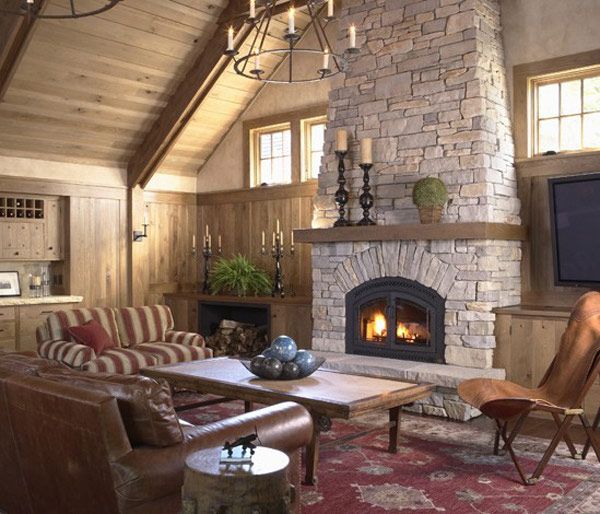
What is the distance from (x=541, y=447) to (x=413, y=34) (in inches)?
146

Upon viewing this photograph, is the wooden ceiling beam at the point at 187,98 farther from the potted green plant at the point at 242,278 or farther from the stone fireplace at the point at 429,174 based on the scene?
the potted green plant at the point at 242,278

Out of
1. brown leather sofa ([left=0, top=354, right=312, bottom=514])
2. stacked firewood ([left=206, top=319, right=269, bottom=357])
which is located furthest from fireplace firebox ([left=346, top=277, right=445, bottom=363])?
brown leather sofa ([left=0, top=354, right=312, bottom=514])

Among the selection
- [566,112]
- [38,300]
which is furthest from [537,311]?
[38,300]

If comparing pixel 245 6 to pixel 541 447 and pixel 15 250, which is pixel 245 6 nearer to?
pixel 15 250

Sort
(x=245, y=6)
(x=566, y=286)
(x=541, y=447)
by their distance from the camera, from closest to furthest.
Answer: (x=541, y=447) < (x=566, y=286) < (x=245, y=6)

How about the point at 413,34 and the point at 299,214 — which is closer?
the point at 413,34

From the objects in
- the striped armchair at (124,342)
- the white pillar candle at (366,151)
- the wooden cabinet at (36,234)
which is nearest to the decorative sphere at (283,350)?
the striped armchair at (124,342)

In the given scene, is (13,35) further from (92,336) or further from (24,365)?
(24,365)

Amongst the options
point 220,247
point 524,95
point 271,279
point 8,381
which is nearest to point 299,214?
point 271,279

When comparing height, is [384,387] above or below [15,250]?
below

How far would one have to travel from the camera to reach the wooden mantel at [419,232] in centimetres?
592

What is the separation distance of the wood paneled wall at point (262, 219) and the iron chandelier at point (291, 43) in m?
1.42

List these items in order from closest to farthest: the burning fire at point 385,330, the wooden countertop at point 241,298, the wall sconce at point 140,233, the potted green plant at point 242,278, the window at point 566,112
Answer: the window at point 566,112 < the burning fire at point 385,330 < the wooden countertop at point 241,298 < the potted green plant at point 242,278 < the wall sconce at point 140,233

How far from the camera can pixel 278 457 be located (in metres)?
2.71
